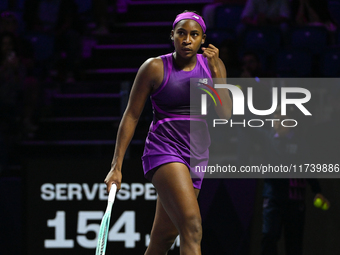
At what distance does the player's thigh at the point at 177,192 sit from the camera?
9.53 feet

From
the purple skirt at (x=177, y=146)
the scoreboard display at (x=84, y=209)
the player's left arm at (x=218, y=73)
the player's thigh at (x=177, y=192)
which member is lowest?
the scoreboard display at (x=84, y=209)

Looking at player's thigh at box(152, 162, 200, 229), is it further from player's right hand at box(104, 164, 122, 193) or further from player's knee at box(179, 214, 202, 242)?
player's right hand at box(104, 164, 122, 193)

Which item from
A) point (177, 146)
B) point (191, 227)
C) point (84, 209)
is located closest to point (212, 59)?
point (177, 146)

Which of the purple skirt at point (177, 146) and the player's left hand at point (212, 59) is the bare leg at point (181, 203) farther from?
the player's left hand at point (212, 59)

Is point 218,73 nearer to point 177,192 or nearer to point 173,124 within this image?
point 173,124

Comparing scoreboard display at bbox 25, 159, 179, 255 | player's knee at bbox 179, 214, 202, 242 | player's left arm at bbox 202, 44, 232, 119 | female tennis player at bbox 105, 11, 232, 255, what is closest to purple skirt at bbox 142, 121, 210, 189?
female tennis player at bbox 105, 11, 232, 255

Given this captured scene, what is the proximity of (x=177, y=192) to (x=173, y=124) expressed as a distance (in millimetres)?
434

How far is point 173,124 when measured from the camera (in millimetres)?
3133

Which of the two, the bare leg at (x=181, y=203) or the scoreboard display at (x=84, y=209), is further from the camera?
the scoreboard display at (x=84, y=209)

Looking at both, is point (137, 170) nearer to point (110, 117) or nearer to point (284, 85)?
point (110, 117)

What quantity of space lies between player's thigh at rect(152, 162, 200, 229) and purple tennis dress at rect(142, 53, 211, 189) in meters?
0.07

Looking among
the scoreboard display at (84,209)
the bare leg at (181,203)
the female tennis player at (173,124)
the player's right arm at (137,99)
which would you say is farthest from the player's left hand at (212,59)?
the scoreboard display at (84,209)

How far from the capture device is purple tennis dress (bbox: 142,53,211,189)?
3.08 m

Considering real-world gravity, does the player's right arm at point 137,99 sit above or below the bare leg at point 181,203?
above
